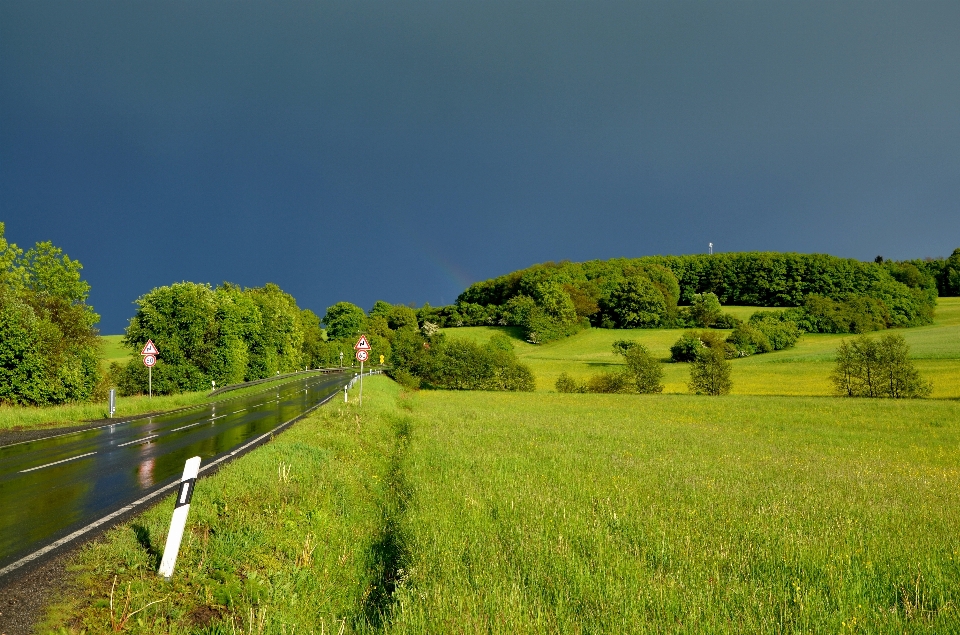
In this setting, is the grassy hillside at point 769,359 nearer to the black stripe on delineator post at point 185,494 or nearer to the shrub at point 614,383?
the shrub at point 614,383

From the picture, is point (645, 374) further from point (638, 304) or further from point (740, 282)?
point (740, 282)

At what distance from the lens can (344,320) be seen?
110m

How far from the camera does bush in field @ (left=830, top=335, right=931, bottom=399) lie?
1387 inches

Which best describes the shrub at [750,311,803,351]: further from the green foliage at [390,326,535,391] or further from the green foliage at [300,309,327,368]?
the green foliage at [300,309,327,368]

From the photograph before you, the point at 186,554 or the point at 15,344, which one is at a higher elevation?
the point at 15,344

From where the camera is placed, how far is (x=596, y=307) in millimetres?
101250

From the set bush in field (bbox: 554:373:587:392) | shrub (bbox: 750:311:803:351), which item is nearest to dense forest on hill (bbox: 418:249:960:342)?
shrub (bbox: 750:311:803:351)

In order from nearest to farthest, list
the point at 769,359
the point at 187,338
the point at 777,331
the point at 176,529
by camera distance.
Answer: the point at 176,529
the point at 187,338
the point at 769,359
the point at 777,331

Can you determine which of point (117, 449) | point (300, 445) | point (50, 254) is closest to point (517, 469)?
point (300, 445)

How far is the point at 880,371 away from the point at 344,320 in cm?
9380

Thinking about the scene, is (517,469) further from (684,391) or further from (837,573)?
(684,391)

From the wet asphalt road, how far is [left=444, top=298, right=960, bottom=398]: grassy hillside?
36.7 metres

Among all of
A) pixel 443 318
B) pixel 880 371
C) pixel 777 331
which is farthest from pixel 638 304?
pixel 880 371

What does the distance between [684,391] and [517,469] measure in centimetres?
3974
